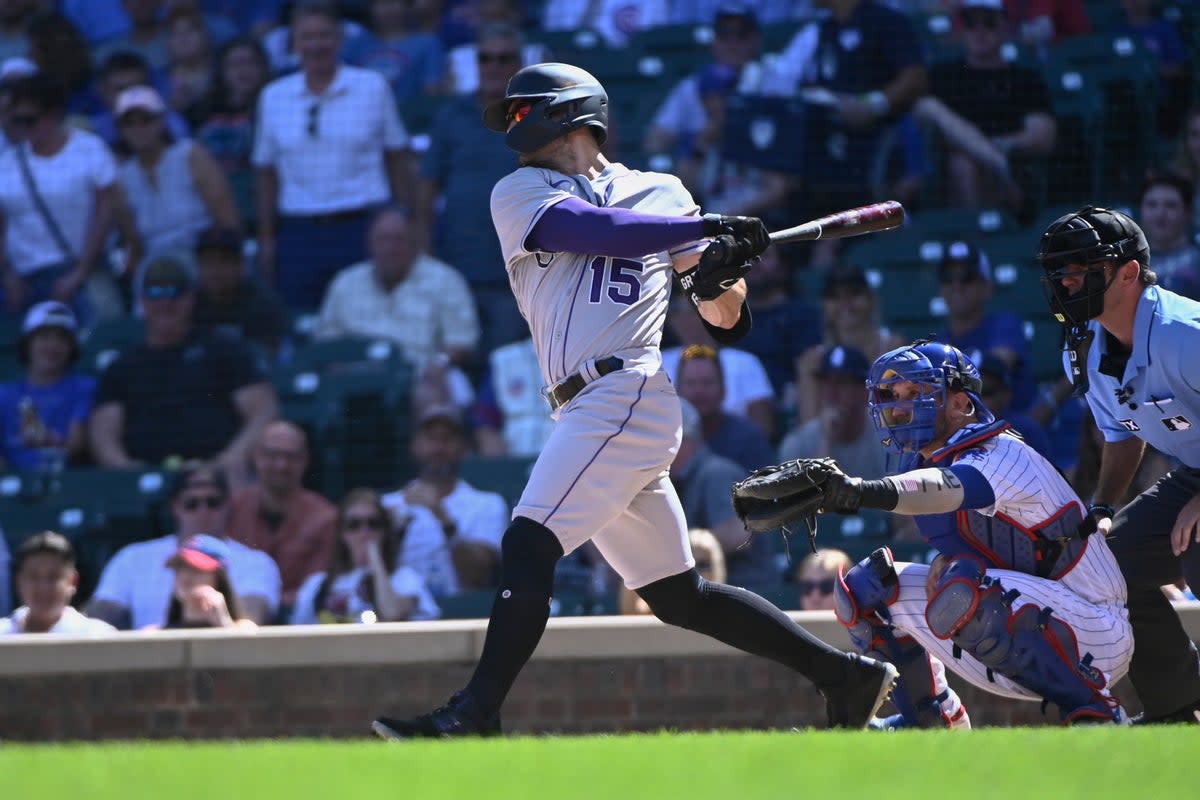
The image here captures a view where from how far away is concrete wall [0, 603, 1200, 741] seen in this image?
16.4 ft

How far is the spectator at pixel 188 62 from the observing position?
9.31m

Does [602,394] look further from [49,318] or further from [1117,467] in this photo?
[49,318]

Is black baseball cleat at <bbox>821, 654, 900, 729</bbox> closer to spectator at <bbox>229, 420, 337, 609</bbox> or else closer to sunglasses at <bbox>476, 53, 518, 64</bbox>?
spectator at <bbox>229, 420, 337, 609</bbox>

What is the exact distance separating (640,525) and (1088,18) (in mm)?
5762

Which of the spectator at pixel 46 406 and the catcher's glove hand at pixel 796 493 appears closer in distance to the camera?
the catcher's glove hand at pixel 796 493

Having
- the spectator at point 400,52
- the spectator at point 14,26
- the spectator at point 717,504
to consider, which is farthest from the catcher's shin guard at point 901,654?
the spectator at point 14,26

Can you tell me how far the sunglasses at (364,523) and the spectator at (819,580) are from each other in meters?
1.75

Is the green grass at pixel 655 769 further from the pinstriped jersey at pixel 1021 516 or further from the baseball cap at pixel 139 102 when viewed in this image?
the baseball cap at pixel 139 102

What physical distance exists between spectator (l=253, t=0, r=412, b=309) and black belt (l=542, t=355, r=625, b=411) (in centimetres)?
470

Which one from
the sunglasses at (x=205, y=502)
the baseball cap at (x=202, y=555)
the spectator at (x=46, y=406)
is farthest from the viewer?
the spectator at (x=46, y=406)

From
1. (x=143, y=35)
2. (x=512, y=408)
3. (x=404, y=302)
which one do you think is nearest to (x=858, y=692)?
(x=512, y=408)

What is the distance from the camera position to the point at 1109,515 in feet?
14.9

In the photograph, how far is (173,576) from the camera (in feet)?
21.4

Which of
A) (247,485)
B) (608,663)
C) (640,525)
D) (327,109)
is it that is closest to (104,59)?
(327,109)
